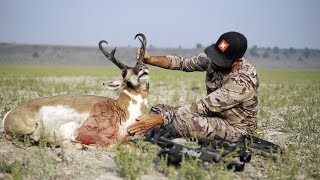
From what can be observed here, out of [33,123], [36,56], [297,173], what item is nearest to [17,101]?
[33,123]

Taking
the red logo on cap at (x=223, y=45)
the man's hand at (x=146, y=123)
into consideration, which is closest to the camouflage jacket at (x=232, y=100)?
the man's hand at (x=146, y=123)

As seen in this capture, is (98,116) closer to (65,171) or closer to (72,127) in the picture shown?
(72,127)

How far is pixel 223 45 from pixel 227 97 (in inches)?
31.5

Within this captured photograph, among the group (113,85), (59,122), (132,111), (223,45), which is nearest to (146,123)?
(132,111)

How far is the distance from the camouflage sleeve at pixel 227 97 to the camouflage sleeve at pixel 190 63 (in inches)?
57.5

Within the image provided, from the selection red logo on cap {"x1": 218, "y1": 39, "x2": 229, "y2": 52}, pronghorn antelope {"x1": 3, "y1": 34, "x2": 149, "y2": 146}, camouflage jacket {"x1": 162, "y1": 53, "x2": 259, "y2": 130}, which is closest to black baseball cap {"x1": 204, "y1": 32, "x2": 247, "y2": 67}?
red logo on cap {"x1": 218, "y1": 39, "x2": 229, "y2": 52}

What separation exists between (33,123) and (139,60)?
2042mm

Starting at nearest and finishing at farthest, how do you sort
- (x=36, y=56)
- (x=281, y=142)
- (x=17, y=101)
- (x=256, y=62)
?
(x=281, y=142) → (x=17, y=101) → (x=36, y=56) → (x=256, y=62)

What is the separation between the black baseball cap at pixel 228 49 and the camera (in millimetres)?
6164

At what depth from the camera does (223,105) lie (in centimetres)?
632

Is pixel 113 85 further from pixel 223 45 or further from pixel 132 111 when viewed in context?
pixel 223 45

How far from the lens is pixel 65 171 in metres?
5.30

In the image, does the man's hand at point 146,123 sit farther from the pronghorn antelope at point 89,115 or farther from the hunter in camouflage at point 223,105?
the pronghorn antelope at point 89,115

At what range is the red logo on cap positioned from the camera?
6180 millimetres
